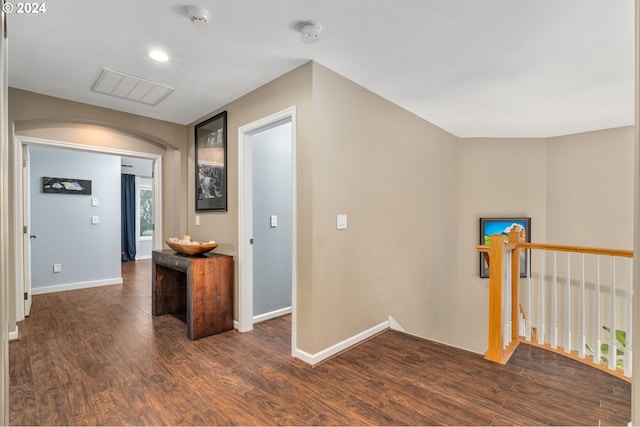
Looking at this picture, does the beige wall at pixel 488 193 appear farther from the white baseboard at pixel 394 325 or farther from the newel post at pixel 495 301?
the newel post at pixel 495 301

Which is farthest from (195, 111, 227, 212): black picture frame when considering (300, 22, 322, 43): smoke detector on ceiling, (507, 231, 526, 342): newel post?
(507, 231, 526, 342): newel post

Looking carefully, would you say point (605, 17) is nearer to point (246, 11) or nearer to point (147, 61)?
point (246, 11)

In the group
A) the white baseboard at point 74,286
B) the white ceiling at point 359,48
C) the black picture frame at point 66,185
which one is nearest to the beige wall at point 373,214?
the white ceiling at point 359,48

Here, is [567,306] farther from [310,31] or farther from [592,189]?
[310,31]

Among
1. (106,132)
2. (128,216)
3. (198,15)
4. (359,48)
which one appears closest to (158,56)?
(198,15)

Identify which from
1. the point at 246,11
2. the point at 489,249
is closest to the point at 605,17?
the point at 489,249

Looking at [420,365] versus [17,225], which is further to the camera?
[17,225]

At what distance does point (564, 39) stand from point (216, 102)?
117 inches

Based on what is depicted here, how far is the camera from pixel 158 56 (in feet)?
7.93

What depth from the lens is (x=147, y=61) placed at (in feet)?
8.19

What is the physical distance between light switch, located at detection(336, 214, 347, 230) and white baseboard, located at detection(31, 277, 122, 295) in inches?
177

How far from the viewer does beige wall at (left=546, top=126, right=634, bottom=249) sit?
13.6ft

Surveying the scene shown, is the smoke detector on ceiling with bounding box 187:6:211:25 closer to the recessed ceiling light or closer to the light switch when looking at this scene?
the recessed ceiling light

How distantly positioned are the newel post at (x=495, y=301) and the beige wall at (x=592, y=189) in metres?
2.82
